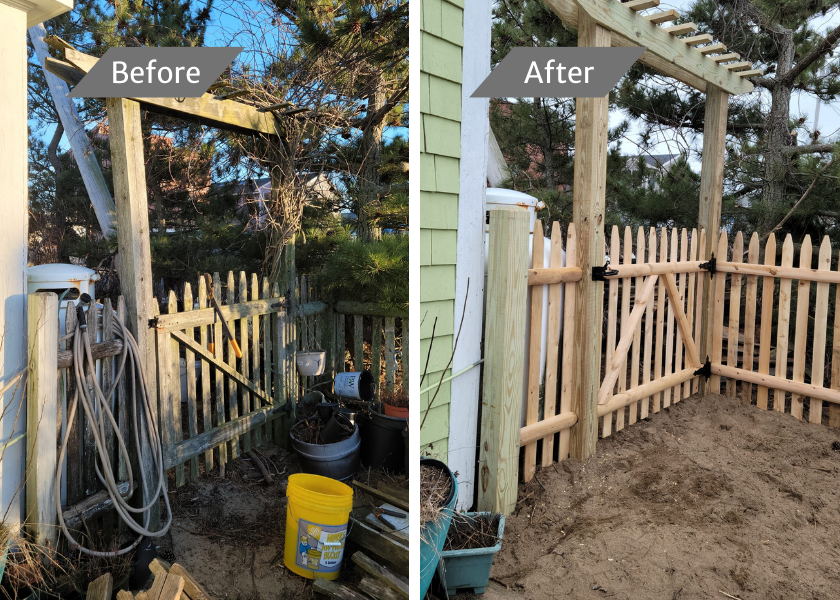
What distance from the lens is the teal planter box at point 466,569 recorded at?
2000mm

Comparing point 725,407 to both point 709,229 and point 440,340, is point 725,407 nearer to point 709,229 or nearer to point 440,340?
point 709,229

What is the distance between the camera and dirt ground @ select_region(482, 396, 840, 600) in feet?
6.91

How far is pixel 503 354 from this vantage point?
236cm

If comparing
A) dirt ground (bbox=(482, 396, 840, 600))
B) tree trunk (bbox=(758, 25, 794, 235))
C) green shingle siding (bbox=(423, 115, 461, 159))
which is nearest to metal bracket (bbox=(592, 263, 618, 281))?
dirt ground (bbox=(482, 396, 840, 600))

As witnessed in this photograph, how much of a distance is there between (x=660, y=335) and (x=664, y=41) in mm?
1868

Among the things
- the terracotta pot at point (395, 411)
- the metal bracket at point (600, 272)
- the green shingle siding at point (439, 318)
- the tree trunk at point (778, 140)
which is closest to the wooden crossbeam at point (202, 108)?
the green shingle siding at point (439, 318)

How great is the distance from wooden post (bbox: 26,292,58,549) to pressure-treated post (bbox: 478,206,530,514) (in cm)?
172

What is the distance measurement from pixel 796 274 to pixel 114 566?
425cm

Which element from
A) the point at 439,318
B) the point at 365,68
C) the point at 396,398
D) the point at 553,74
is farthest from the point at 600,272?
the point at 365,68

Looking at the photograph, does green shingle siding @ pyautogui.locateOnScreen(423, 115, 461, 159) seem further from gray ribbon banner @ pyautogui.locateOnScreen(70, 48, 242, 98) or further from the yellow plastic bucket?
the yellow plastic bucket

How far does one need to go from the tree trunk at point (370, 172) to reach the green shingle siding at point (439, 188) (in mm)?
1893

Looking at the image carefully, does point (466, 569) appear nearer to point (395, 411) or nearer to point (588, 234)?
point (395, 411)

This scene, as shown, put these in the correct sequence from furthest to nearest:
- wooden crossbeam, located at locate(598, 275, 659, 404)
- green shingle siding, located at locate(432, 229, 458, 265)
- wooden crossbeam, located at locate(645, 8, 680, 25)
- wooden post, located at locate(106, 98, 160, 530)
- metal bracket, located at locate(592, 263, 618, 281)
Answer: wooden crossbeam, located at locate(598, 275, 659, 404) < wooden crossbeam, located at locate(645, 8, 680, 25) < metal bracket, located at locate(592, 263, 618, 281) < wooden post, located at locate(106, 98, 160, 530) < green shingle siding, located at locate(432, 229, 458, 265)

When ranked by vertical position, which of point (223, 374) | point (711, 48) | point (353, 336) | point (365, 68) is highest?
point (711, 48)
